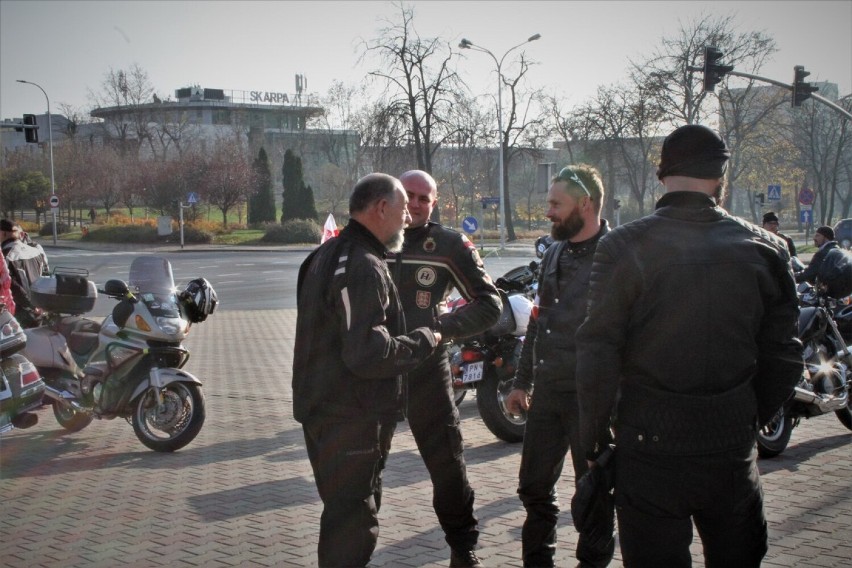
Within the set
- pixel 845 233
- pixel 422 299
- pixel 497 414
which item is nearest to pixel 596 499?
pixel 422 299

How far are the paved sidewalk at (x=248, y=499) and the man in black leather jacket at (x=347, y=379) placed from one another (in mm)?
1329

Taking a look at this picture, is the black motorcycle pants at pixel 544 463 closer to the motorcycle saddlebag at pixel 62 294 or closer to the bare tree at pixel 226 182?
the motorcycle saddlebag at pixel 62 294

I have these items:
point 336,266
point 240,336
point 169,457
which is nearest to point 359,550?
point 336,266

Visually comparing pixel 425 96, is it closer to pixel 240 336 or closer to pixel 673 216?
pixel 240 336

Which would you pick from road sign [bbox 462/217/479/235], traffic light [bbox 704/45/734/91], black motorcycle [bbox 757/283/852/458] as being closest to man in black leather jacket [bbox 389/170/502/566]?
black motorcycle [bbox 757/283/852/458]

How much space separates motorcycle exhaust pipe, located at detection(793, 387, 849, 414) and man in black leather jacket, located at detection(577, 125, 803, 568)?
4.43 metres

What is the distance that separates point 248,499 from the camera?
6.04 m

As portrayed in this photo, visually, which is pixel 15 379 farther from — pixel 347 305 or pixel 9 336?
pixel 347 305

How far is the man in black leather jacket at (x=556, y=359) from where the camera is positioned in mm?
4164

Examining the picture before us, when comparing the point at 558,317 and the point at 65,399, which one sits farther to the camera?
the point at 65,399

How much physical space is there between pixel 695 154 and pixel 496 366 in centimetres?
480

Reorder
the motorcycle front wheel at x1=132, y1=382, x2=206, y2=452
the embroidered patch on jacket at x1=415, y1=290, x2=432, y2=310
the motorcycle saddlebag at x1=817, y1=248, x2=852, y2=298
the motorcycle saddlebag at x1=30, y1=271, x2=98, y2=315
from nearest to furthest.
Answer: the embroidered patch on jacket at x1=415, y1=290, x2=432, y2=310, the motorcycle front wheel at x1=132, y1=382, x2=206, y2=452, the motorcycle saddlebag at x1=817, y1=248, x2=852, y2=298, the motorcycle saddlebag at x1=30, y1=271, x2=98, y2=315

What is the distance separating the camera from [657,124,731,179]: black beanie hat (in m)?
2.94

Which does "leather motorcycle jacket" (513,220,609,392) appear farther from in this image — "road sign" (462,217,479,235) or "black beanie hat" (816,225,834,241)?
"road sign" (462,217,479,235)
